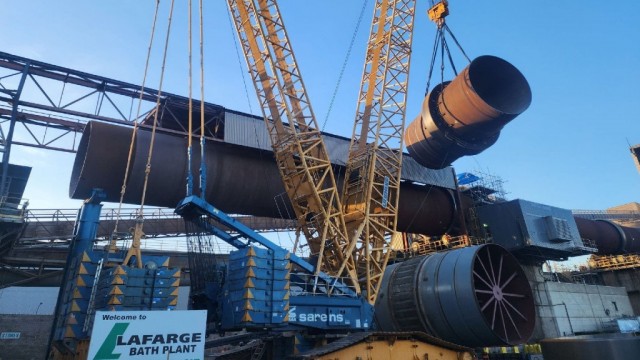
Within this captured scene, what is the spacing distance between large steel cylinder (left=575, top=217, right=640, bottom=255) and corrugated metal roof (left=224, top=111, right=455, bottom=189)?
13.3 metres

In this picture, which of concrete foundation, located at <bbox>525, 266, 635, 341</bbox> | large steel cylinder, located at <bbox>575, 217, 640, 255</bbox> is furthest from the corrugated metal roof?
large steel cylinder, located at <bbox>575, 217, 640, 255</bbox>

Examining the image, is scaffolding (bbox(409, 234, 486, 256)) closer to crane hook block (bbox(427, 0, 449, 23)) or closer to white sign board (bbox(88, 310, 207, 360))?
crane hook block (bbox(427, 0, 449, 23))

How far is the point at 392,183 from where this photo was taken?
71.6 feet

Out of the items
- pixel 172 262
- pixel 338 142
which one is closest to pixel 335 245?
pixel 338 142

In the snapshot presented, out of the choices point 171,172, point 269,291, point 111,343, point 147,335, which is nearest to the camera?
point 111,343

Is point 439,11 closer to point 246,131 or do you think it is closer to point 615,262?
point 246,131

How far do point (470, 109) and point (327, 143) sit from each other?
7762 mm

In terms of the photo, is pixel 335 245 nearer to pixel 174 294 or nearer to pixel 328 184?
pixel 328 184

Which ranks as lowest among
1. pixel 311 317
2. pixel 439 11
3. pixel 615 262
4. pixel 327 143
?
pixel 311 317

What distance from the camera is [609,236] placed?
33.5 m

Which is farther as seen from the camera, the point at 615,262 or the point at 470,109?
the point at 615,262

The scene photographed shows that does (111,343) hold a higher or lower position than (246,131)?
lower

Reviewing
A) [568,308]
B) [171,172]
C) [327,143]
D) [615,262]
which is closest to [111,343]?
[171,172]

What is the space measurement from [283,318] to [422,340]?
4402mm
